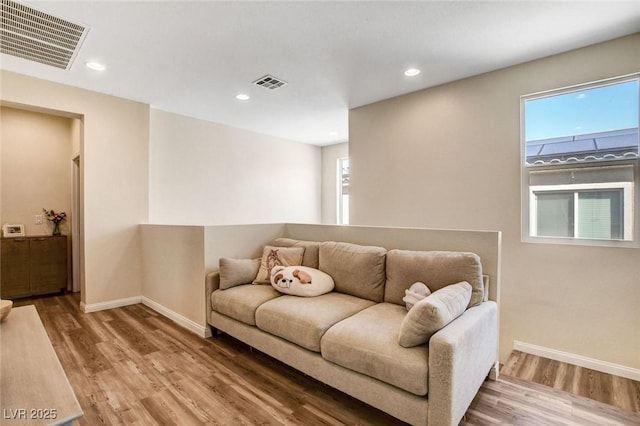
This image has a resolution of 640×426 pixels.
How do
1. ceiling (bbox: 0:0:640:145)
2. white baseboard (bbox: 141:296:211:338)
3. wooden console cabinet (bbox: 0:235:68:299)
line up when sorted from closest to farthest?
ceiling (bbox: 0:0:640:145), white baseboard (bbox: 141:296:211:338), wooden console cabinet (bbox: 0:235:68:299)

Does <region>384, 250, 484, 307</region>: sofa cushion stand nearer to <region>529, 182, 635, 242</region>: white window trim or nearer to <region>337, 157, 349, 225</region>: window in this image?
<region>529, 182, 635, 242</region>: white window trim

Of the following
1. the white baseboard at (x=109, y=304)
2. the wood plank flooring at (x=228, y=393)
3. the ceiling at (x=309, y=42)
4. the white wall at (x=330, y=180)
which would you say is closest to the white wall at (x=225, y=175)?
the white wall at (x=330, y=180)

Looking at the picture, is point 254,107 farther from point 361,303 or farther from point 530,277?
point 530,277

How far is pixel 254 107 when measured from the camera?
426cm

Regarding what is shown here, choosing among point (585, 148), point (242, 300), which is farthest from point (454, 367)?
point (585, 148)

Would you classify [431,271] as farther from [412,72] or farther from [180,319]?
[180,319]

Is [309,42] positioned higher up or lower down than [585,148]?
higher up

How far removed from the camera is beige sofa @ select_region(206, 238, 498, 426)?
1.54 meters

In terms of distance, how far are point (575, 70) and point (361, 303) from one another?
2.84 metres

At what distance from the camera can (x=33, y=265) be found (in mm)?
4121

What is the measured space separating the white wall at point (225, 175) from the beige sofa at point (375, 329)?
2.19 metres

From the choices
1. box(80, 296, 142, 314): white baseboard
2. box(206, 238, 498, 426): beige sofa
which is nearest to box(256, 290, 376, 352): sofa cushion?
box(206, 238, 498, 426): beige sofa

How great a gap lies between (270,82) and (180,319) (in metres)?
2.82

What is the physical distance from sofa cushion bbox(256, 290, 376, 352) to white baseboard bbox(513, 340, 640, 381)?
1741 mm
